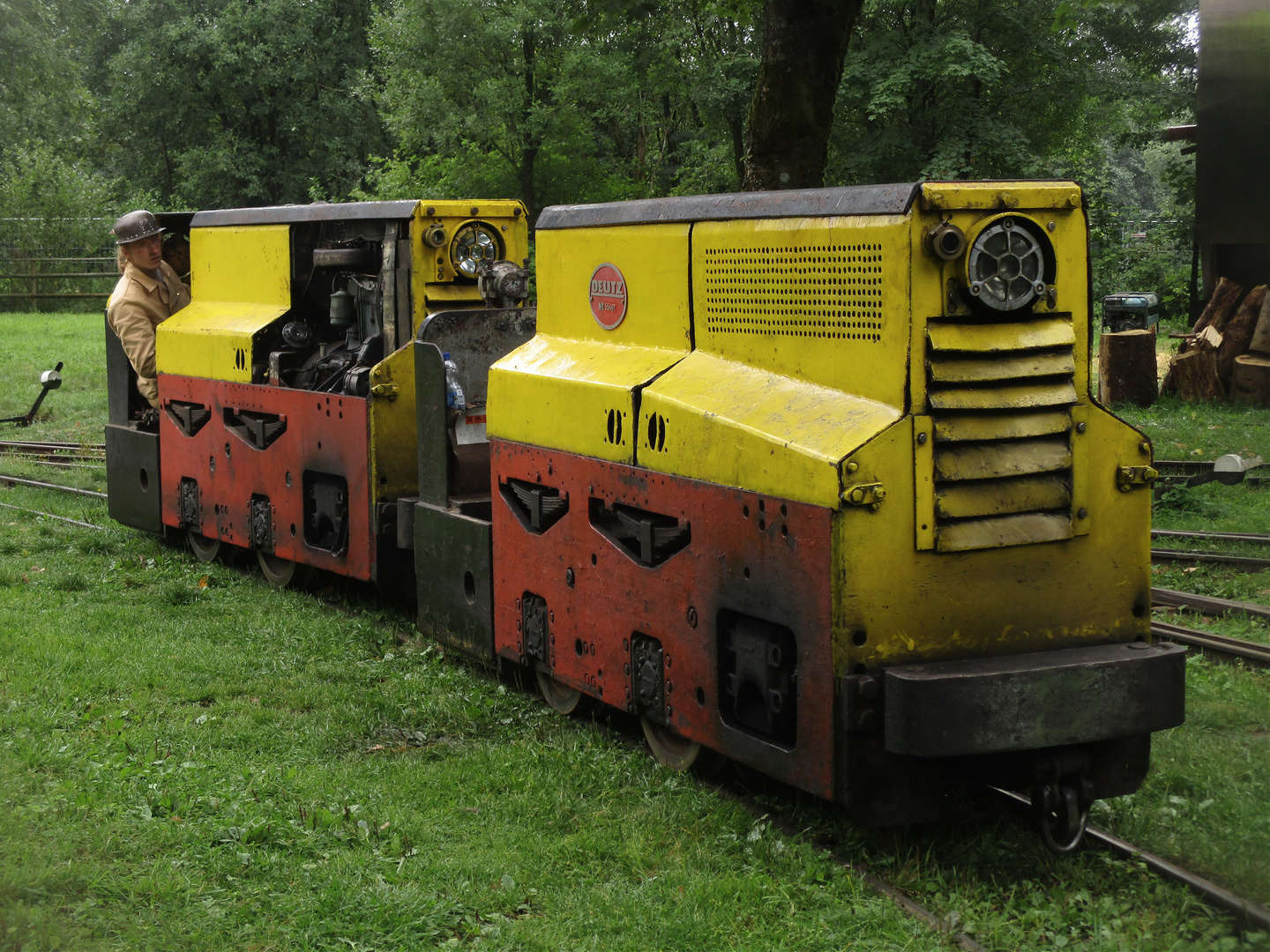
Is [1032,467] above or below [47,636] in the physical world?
above

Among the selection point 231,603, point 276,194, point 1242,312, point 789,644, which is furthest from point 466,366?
point 276,194

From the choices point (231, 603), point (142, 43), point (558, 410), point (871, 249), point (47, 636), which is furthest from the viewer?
point (142, 43)

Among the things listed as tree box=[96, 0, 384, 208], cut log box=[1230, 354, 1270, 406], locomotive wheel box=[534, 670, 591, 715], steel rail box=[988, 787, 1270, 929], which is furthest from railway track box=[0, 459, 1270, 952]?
tree box=[96, 0, 384, 208]

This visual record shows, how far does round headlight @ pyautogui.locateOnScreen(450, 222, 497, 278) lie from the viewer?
879 cm

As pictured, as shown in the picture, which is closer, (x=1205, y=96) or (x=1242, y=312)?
(x=1205, y=96)

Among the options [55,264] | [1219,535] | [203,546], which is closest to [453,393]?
[203,546]

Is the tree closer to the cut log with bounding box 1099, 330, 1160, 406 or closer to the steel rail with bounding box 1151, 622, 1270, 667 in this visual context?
the cut log with bounding box 1099, 330, 1160, 406

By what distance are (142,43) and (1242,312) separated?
36.0m

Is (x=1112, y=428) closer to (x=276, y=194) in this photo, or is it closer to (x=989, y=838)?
(x=989, y=838)

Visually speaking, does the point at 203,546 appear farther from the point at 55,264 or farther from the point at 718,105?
the point at 55,264

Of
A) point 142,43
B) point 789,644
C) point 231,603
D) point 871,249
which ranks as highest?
point 142,43

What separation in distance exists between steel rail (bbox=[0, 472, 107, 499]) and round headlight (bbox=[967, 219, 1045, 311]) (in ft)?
34.4

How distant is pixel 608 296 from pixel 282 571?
14.4 ft

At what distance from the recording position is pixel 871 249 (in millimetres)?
4852
